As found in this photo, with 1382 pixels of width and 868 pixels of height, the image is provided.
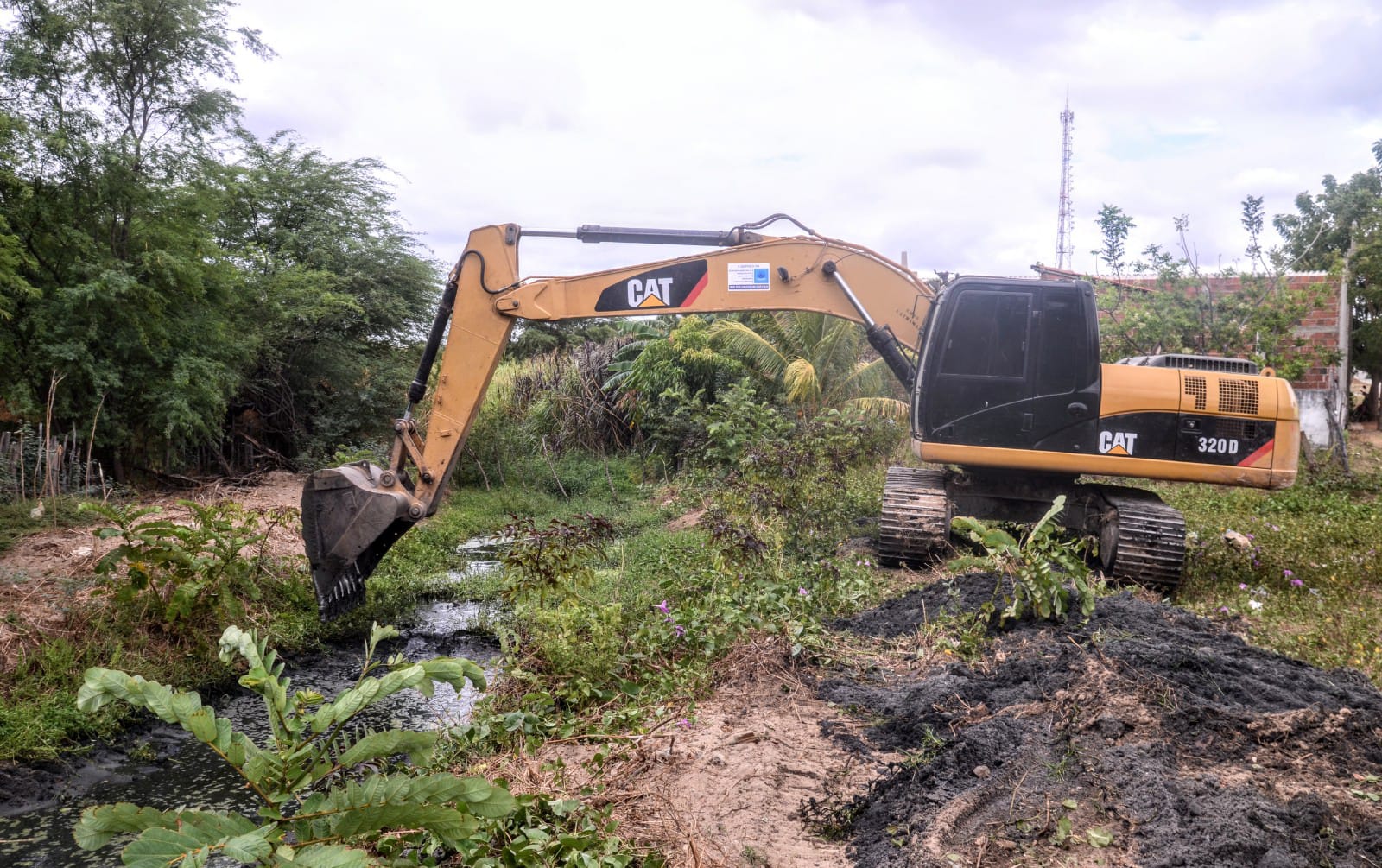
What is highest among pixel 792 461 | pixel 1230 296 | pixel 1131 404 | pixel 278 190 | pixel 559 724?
pixel 278 190

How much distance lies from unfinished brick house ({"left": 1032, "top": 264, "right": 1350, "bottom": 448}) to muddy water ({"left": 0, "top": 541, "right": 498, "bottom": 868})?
11.7m

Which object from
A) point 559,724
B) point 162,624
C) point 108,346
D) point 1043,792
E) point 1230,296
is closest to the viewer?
point 1043,792

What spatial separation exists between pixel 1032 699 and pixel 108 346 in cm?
1068

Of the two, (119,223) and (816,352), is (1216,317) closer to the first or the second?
(816,352)

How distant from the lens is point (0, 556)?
23.8 feet

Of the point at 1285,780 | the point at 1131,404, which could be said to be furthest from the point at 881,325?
the point at 1285,780

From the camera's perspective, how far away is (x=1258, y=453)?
24.5ft

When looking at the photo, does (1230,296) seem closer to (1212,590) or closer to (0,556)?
(1212,590)

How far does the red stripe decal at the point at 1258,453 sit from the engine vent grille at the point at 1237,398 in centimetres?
25

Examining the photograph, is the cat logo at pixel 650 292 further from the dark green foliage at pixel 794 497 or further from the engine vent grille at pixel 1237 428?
the engine vent grille at pixel 1237 428

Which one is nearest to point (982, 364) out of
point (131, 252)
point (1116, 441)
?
point (1116, 441)

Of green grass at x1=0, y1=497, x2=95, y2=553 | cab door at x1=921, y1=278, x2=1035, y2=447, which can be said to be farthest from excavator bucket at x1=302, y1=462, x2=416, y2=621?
cab door at x1=921, y1=278, x2=1035, y2=447

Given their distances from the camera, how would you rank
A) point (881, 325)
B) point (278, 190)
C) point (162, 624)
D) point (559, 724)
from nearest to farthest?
point (559, 724) < point (162, 624) < point (881, 325) < point (278, 190)

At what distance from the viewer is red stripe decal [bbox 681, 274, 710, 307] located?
24.4 ft
